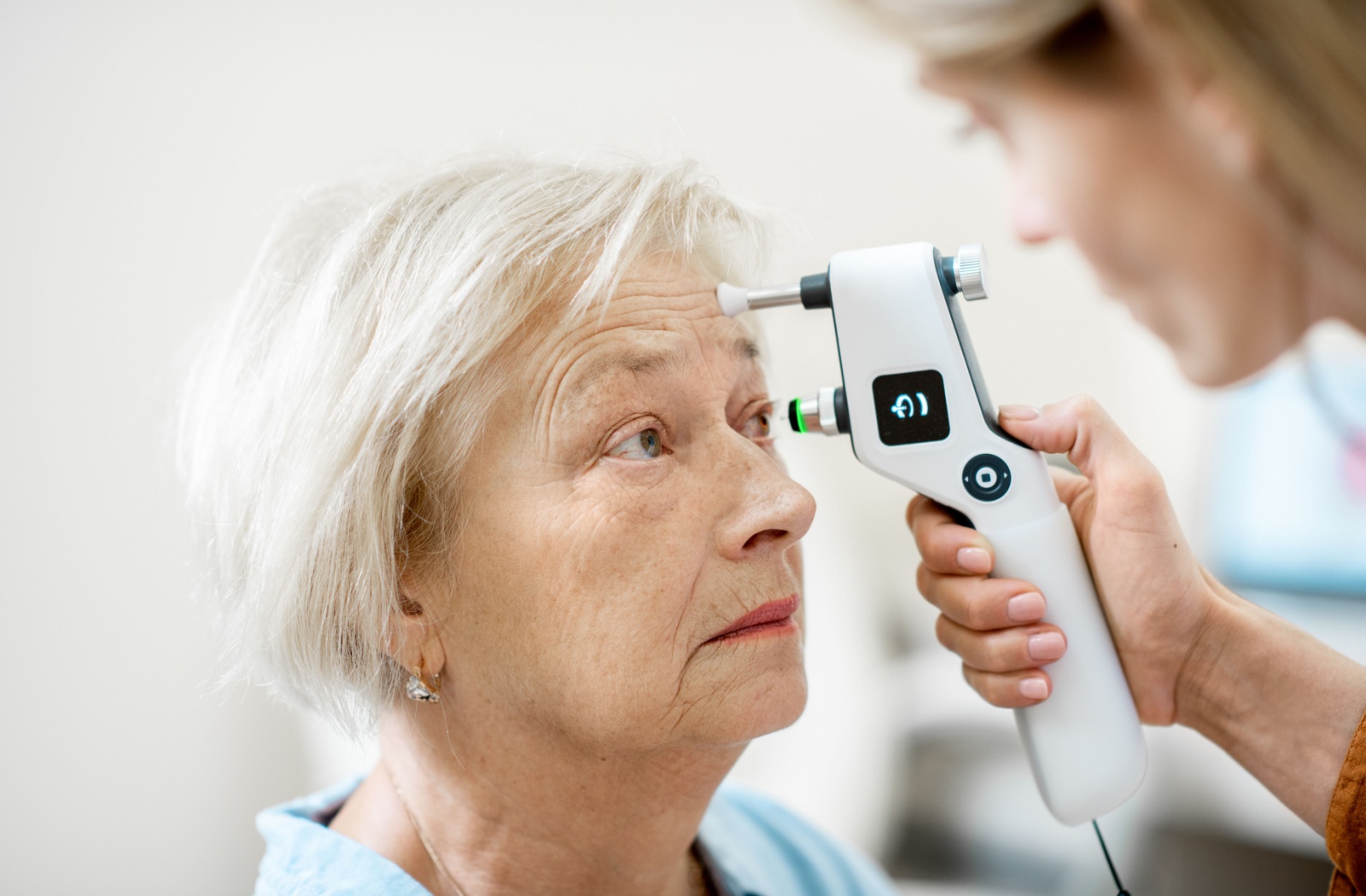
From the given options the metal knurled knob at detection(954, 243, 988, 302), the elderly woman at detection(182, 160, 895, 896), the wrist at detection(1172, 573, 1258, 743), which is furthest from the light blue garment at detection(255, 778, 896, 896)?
the metal knurled knob at detection(954, 243, 988, 302)

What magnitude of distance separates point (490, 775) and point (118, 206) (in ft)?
3.61

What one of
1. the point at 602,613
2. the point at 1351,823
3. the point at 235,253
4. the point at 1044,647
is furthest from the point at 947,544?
the point at 235,253

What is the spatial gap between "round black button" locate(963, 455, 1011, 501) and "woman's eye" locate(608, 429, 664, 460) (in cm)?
32

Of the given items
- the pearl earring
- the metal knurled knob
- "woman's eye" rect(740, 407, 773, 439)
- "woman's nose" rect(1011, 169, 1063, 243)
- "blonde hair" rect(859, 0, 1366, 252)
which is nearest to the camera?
"blonde hair" rect(859, 0, 1366, 252)

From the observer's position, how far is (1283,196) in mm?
620

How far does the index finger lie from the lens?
1122 millimetres

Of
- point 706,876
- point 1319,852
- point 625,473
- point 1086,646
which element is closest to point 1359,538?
point 1319,852

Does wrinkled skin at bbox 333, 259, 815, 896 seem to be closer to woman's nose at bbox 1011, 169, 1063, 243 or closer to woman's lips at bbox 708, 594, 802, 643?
woman's lips at bbox 708, 594, 802, 643

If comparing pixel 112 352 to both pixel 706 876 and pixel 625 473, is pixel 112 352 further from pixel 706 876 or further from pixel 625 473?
pixel 706 876

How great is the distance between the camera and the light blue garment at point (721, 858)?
1108 mm

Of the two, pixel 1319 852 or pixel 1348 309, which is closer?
pixel 1348 309

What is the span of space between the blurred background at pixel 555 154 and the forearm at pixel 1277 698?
29 centimetres

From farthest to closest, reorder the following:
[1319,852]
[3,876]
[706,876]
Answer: [1319,852]
[3,876]
[706,876]

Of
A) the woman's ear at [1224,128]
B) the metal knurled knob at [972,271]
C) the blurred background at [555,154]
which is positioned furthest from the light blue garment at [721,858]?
the woman's ear at [1224,128]
